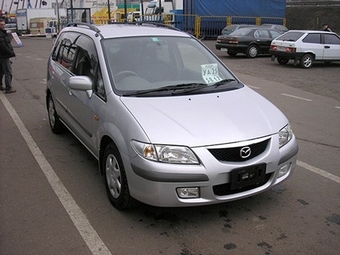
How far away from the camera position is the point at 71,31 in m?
5.62

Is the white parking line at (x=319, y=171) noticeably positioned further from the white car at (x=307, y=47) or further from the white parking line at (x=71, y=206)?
the white car at (x=307, y=47)

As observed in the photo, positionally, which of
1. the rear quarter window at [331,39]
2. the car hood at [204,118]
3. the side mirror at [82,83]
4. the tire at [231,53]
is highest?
the rear quarter window at [331,39]

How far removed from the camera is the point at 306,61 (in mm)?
15625

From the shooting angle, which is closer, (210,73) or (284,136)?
(284,136)

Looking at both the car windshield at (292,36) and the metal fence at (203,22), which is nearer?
the car windshield at (292,36)

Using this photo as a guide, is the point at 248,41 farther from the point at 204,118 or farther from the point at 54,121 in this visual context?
the point at 204,118

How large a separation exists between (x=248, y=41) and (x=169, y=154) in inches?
640

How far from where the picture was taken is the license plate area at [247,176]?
10.8 feet

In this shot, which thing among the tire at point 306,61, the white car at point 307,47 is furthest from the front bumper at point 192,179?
the tire at point 306,61

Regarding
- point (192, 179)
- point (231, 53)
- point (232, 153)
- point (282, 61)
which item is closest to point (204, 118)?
point (232, 153)

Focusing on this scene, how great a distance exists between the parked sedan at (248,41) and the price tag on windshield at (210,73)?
14186mm

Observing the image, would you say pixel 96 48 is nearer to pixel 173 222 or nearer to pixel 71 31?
pixel 71 31

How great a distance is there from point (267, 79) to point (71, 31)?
851 centimetres

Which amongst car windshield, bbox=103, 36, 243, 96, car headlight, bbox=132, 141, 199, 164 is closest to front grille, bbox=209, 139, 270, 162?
car headlight, bbox=132, 141, 199, 164
